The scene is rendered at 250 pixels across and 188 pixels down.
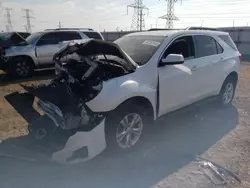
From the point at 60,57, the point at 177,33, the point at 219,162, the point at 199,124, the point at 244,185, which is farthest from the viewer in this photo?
the point at 199,124

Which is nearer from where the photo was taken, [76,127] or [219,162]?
[76,127]

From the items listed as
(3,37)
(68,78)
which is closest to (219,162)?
(68,78)

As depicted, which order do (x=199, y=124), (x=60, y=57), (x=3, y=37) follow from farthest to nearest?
(x=3, y=37) → (x=199, y=124) → (x=60, y=57)

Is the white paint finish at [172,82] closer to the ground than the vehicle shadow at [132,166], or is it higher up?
higher up

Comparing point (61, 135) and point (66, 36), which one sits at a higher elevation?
point (66, 36)

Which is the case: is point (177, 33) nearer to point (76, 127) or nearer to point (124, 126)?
point (124, 126)

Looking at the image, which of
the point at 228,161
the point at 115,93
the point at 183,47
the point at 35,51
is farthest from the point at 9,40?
the point at 228,161

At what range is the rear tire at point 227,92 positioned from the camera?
5930 millimetres

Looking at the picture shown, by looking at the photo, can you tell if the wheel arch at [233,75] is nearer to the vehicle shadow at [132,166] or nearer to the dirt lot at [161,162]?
the dirt lot at [161,162]

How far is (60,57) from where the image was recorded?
13.3 ft

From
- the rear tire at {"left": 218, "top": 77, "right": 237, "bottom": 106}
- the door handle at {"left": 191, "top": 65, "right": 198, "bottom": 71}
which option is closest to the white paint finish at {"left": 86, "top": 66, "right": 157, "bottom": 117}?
the door handle at {"left": 191, "top": 65, "right": 198, "bottom": 71}

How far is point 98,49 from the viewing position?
3.67 metres

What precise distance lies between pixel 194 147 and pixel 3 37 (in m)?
9.44

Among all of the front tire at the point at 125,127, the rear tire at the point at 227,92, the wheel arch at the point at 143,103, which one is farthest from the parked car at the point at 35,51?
the front tire at the point at 125,127
